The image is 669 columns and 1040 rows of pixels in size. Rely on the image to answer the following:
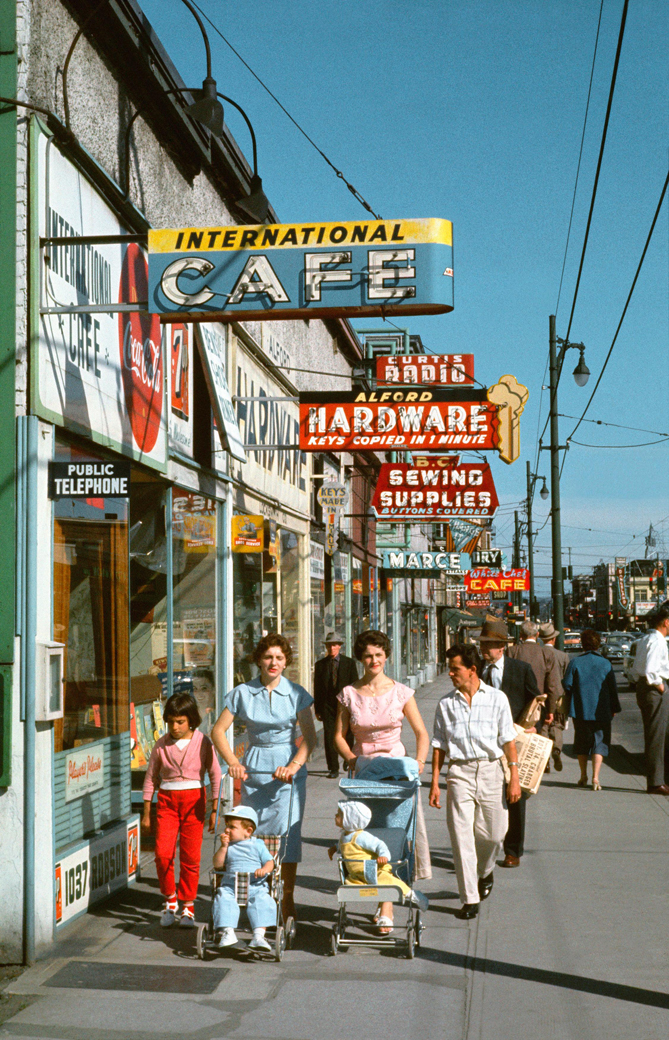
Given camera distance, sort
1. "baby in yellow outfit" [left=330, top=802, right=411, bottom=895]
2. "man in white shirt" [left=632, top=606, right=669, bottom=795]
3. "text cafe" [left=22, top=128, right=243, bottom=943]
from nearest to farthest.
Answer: "baby in yellow outfit" [left=330, top=802, right=411, bottom=895], "text cafe" [left=22, top=128, right=243, bottom=943], "man in white shirt" [left=632, top=606, right=669, bottom=795]

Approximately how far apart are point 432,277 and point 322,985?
4038mm

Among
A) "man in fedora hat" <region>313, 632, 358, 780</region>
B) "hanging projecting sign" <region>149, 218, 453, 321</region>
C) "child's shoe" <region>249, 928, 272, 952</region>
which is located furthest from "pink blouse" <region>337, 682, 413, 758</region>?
"man in fedora hat" <region>313, 632, 358, 780</region>

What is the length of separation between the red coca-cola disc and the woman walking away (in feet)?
19.2

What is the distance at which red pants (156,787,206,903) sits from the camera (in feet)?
21.7

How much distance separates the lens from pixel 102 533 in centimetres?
757

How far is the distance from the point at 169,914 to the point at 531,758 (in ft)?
10.2

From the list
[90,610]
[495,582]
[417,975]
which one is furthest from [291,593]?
[495,582]

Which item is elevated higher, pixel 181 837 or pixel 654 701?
pixel 654 701

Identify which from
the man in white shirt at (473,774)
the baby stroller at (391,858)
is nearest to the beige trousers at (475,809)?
the man in white shirt at (473,774)

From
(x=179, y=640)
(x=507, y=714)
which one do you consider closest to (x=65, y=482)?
(x=507, y=714)

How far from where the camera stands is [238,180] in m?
11.7

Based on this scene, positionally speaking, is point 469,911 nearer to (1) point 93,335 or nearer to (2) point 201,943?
(2) point 201,943

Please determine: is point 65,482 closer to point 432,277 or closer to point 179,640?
point 432,277

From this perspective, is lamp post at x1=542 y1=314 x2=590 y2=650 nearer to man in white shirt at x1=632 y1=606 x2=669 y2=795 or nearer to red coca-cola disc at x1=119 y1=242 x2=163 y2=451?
man in white shirt at x1=632 y1=606 x2=669 y2=795
